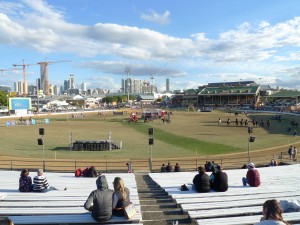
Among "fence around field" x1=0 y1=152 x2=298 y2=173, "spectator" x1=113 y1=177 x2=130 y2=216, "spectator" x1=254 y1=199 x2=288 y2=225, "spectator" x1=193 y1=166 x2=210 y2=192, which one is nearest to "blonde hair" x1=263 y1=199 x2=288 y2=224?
"spectator" x1=254 y1=199 x2=288 y2=225

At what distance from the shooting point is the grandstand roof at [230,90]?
14938 cm

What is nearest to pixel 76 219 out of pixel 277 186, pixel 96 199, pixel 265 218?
pixel 96 199

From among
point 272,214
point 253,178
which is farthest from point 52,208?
point 253,178

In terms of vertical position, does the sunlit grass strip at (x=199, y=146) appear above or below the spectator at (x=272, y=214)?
below

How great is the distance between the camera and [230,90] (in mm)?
157125

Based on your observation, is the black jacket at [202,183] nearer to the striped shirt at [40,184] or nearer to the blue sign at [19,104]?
the striped shirt at [40,184]

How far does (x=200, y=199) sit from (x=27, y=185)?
5.54 metres

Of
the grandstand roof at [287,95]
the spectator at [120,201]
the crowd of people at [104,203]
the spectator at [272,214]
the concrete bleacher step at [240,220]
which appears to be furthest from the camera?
the grandstand roof at [287,95]

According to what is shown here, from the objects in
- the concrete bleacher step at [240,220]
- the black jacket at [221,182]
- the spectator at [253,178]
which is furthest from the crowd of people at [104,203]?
the spectator at [253,178]

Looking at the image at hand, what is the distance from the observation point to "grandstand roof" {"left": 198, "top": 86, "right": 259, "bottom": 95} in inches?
5881

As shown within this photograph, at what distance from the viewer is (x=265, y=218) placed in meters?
5.29

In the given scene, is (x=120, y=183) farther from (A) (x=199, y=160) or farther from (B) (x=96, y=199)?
(A) (x=199, y=160)

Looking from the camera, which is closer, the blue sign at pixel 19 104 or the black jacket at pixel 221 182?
the black jacket at pixel 221 182

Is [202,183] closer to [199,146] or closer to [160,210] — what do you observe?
[160,210]
